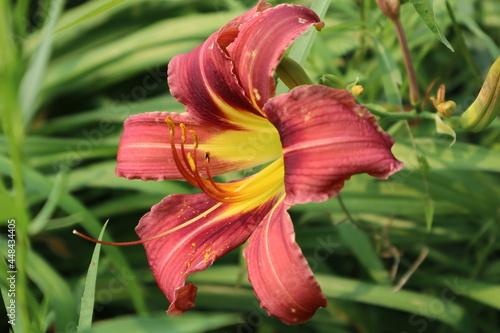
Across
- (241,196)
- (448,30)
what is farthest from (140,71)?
(241,196)

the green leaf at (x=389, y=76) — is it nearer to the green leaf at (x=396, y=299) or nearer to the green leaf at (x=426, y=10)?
the green leaf at (x=426, y=10)

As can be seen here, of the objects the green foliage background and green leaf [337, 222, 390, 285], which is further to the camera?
green leaf [337, 222, 390, 285]

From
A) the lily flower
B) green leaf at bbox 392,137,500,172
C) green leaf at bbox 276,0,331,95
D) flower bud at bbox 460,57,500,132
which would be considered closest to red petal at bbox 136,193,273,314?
the lily flower

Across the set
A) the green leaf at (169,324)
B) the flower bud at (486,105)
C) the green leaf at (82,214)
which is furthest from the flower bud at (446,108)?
the green leaf at (82,214)

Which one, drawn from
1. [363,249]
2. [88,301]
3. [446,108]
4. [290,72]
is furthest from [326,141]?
[363,249]

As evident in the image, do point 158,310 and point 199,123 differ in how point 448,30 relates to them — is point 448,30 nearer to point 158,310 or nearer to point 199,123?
point 199,123

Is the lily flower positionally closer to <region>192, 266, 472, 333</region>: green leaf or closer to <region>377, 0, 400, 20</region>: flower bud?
<region>377, 0, 400, 20</region>: flower bud
